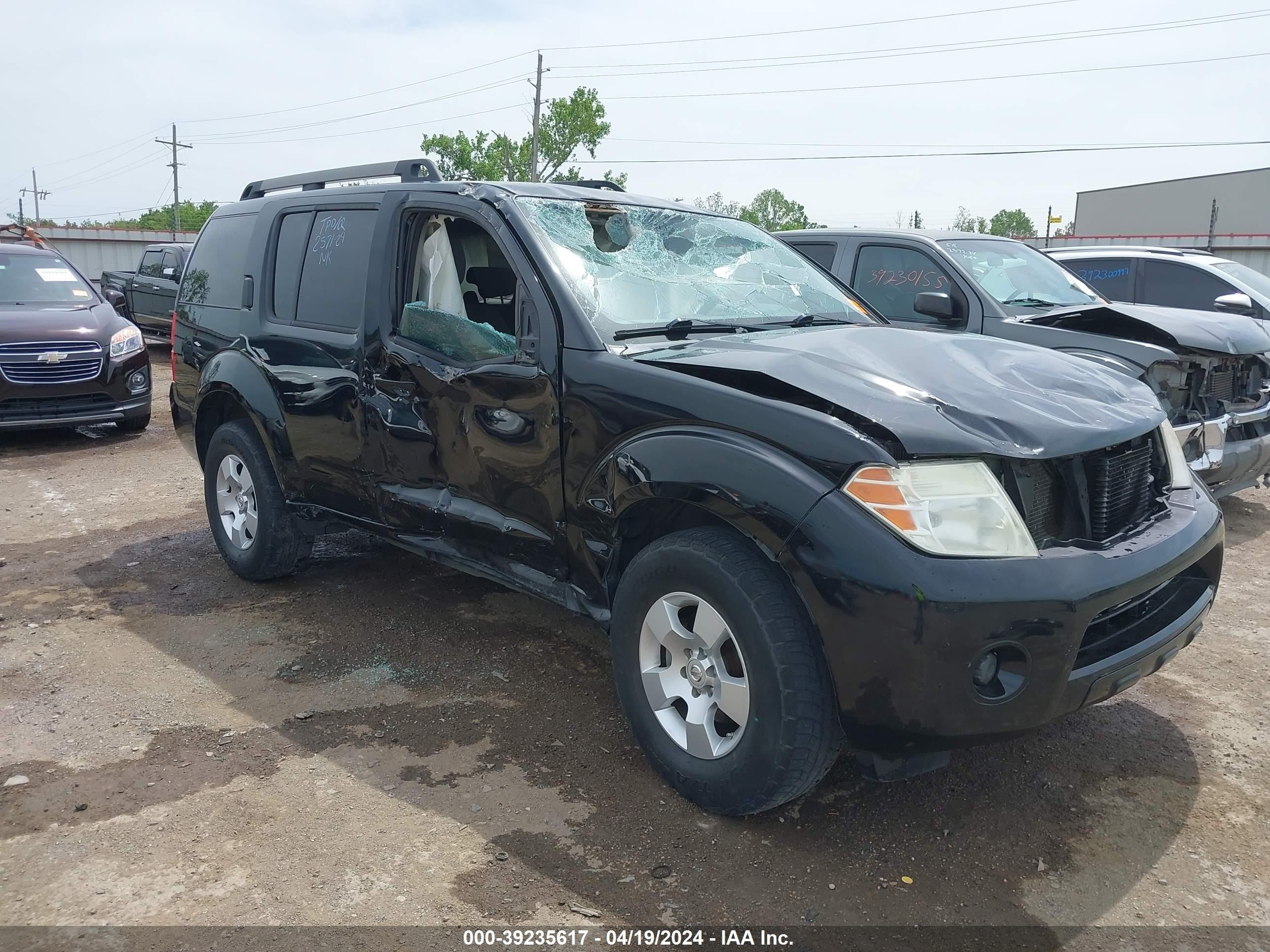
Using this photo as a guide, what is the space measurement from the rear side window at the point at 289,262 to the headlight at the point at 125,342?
16.9 ft

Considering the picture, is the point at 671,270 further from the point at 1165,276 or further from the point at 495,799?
the point at 1165,276

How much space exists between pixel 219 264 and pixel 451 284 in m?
1.88

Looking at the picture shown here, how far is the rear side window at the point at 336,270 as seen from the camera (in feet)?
13.7

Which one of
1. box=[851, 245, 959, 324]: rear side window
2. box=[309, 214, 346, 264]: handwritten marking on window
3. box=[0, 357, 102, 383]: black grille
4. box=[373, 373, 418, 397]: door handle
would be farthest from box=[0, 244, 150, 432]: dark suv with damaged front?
box=[851, 245, 959, 324]: rear side window

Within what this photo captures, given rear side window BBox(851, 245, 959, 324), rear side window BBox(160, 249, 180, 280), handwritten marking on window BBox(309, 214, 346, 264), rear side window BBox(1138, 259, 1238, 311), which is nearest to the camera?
handwritten marking on window BBox(309, 214, 346, 264)

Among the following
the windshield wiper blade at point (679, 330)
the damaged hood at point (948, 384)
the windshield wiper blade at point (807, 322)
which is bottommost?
the damaged hood at point (948, 384)

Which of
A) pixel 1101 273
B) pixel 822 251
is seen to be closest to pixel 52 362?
pixel 822 251

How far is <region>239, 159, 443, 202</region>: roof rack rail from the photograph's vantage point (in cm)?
418

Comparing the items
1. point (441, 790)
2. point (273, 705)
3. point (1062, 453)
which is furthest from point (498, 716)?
point (1062, 453)

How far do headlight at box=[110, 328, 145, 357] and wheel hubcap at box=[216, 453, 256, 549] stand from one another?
15.4 feet

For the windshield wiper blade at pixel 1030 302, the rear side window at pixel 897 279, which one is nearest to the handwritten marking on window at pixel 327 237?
the rear side window at pixel 897 279

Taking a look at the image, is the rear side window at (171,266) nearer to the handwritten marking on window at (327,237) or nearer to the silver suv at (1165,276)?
the handwritten marking on window at (327,237)

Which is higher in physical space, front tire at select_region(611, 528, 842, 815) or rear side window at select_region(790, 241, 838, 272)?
rear side window at select_region(790, 241, 838, 272)

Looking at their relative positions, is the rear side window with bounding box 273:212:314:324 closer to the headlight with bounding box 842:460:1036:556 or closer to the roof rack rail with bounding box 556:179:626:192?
the roof rack rail with bounding box 556:179:626:192
